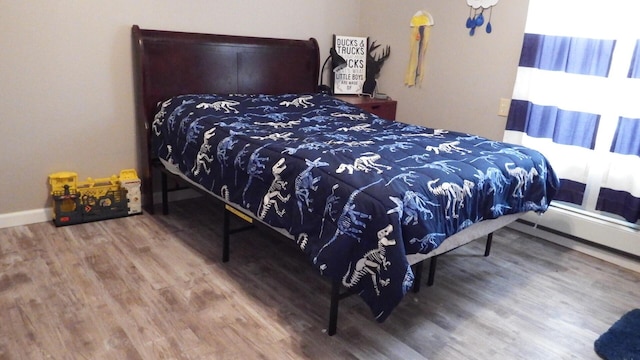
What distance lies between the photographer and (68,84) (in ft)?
9.46

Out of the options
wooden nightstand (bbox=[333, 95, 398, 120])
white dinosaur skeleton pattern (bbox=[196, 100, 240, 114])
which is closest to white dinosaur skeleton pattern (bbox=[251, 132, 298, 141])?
white dinosaur skeleton pattern (bbox=[196, 100, 240, 114])

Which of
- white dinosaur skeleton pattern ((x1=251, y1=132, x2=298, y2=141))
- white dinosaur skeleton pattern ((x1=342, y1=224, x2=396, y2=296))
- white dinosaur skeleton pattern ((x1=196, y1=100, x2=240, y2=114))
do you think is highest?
white dinosaur skeleton pattern ((x1=196, y1=100, x2=240, y2=114))

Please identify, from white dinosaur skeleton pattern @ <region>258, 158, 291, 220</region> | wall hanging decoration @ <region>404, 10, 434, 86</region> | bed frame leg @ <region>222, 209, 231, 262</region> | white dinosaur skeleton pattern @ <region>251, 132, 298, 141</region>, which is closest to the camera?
white dinosaur skeleton pattern @ <region>258, 158, 291, 220</region>

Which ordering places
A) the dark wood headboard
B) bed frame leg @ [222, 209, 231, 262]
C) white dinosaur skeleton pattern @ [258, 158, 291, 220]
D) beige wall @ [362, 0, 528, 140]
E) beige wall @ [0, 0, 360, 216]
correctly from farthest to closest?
1. beige wall @ [362, 0, 528, 140]
2. the dark wood headboard
3. beige wall @ [0, 0, 360, 216]
4. bed frame leg @ [222, 209, 231, 262]
5. white dinosaur skeleton pattern @ [258, 158, 291, 220]

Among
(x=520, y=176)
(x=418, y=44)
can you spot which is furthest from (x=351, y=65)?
(x=520, y=176)

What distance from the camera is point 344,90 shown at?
417cm

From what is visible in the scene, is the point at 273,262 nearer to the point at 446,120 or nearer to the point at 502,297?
the point at 502,297

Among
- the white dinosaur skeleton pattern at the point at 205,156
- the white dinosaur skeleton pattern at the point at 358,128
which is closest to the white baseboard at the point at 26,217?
the white dinosaur skeleton pattern at the point at 205,156

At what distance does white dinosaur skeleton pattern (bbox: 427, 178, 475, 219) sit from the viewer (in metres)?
1.85

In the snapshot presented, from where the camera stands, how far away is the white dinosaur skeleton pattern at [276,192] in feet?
6.73

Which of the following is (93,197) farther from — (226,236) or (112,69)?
(226,236)

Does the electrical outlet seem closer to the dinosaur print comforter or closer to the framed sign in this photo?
the dinosaur print comforter

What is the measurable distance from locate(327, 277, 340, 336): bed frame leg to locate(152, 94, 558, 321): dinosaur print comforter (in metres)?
0.10

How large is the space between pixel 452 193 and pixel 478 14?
6.77ft
